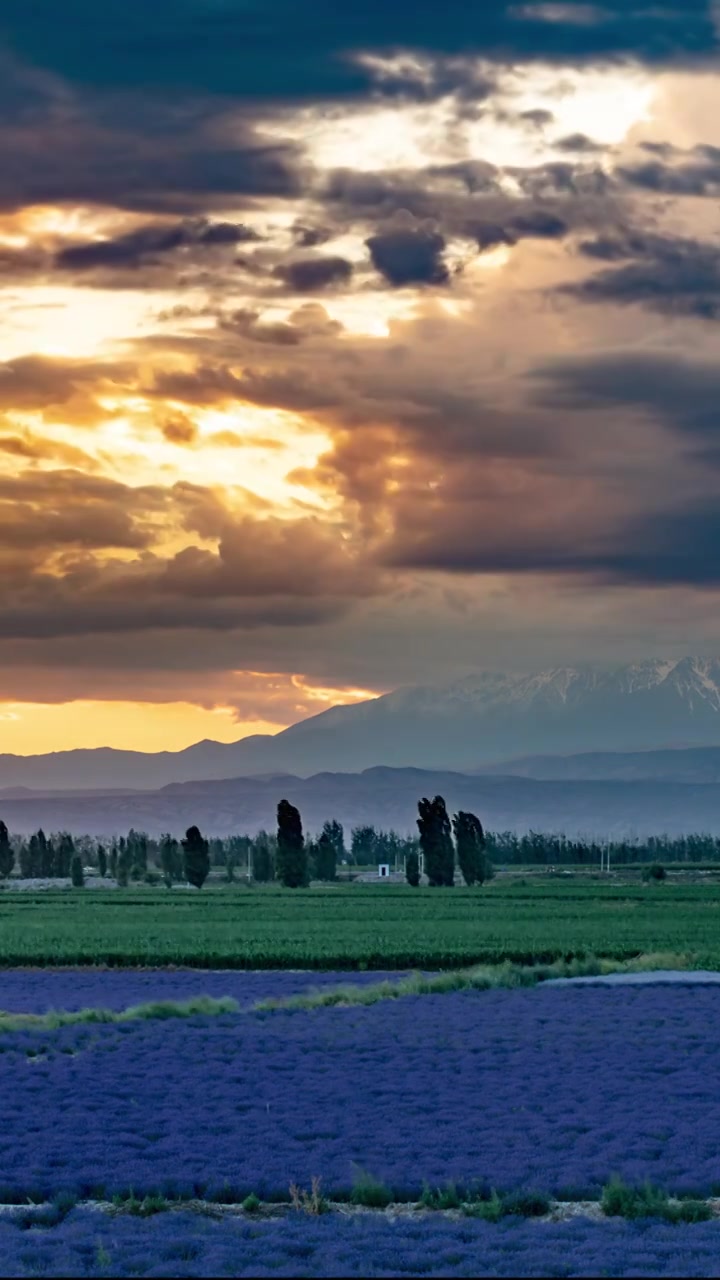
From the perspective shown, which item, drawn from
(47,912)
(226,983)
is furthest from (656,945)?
(47,912)

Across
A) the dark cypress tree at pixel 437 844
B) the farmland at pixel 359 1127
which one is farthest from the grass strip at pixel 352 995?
the dark cypress tree at pixel 437 844

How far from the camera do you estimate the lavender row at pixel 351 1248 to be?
51.9ft

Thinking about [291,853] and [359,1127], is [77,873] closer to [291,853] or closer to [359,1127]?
[291,853]

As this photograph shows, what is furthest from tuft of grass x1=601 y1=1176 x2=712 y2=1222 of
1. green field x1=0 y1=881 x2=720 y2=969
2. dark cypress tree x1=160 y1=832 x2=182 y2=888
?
dark cypress tree x1=160 y1=832 x2=182 y2=888

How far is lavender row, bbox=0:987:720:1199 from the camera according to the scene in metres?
20.6

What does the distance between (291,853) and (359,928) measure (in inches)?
2574

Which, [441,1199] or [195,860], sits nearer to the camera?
[441,1199]

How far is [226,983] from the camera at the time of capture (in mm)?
53562

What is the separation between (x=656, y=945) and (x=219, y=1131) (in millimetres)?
46658

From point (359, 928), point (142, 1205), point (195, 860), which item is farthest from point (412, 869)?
point (142, 1205)

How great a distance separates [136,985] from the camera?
5347 cm

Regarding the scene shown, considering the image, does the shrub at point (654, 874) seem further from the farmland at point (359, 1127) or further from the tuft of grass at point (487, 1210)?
the tuft of grass at point (487, 1210)

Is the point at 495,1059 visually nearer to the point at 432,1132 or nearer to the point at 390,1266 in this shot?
the point at 432,1132

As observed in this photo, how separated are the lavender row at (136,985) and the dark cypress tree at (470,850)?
84.3 metres
